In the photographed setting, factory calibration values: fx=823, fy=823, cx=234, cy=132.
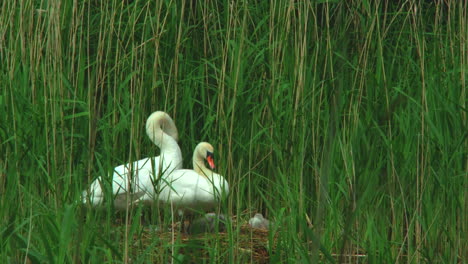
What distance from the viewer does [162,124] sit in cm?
Result: 357

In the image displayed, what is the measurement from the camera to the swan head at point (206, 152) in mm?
3590

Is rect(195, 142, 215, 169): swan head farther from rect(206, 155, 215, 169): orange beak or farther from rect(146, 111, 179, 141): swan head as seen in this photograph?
rect(146, 111, 179, 141): swan head

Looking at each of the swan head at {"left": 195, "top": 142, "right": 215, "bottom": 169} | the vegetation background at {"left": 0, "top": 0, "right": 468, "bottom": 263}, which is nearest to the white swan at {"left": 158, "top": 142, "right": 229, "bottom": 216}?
the swan head at {"left": 195, "top": 142, "right": 215, "bottom": 169}

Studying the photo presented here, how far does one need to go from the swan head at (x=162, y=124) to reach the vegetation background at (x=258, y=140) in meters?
0.11

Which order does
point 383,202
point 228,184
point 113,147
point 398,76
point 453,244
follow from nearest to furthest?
point 453,244 → point 228,184 → point 383,202 → point 113,147 → point 398,76

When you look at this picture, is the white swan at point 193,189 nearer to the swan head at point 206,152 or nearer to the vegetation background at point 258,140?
the swan head at point 206,152

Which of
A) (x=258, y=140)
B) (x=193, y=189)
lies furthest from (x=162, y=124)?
(x=258, y=140)

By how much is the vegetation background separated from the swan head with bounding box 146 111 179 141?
115 mm

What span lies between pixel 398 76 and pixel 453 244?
5.11 feet

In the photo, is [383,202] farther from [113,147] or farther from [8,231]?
[8,231]

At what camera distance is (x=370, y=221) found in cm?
253

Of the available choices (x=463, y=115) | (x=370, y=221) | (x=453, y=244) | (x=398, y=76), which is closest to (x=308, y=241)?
(x=370, y=221)

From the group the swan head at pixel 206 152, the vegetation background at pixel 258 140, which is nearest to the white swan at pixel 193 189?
the swan head at pixel 206 152

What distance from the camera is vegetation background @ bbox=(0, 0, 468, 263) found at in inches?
94.3
